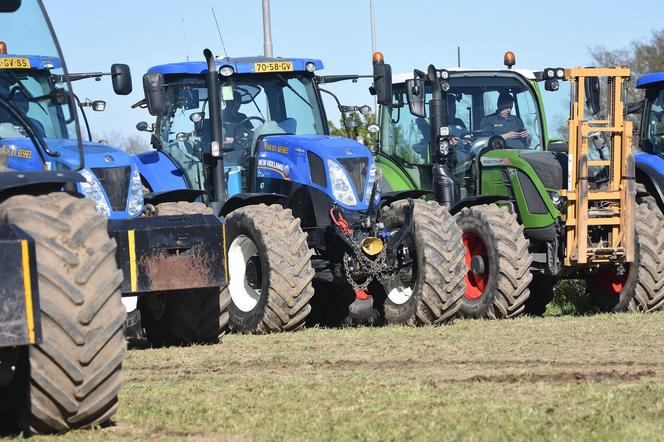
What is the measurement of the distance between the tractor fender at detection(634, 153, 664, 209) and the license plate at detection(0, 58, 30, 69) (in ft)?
28.7

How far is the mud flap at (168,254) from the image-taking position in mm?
9789

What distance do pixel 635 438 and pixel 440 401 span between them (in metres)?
1.51

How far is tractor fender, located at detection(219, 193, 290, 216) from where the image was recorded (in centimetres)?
1378

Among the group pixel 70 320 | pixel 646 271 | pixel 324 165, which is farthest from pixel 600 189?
pixel 70 320

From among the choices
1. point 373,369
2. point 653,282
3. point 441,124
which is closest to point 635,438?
point 373,369

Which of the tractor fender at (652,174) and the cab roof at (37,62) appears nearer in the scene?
the cab roof at (37,62)

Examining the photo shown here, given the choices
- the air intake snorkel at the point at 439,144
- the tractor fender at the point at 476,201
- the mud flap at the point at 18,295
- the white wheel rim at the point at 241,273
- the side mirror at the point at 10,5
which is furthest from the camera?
the air intake snorkel at the point at 439,144

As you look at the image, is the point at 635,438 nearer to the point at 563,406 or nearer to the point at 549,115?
the point at 563,406

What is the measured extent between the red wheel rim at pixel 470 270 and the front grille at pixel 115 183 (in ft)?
13.0

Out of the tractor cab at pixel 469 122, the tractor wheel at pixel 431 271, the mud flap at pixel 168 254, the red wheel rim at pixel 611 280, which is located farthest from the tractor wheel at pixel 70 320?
the tractor cab at pixel 469 122

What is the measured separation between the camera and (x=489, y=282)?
1403 cm

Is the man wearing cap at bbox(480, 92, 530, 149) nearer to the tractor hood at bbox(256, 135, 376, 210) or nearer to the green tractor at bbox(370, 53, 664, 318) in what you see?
the green tractor at bbox(370, 53, 664, 318)

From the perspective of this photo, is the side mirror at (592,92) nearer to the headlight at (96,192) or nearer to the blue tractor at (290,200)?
the blue tractor at (290,200)

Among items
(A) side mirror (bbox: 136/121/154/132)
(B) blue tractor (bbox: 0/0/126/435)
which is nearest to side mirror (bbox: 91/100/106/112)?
(A) side mirror (bbox: 136/121/154/132)
